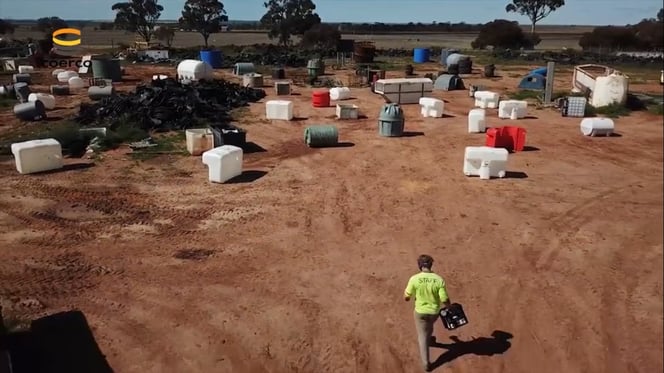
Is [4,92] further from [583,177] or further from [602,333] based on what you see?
[602,333]

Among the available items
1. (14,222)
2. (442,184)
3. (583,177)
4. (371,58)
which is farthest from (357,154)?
(371,58)

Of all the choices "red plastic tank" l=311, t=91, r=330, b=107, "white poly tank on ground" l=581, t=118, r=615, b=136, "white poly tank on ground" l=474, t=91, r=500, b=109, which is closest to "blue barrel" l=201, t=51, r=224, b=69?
"red plastic tank" l=311, t=91, r=330, b=107

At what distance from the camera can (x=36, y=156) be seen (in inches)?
636

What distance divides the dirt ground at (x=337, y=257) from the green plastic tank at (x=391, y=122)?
8.10 ft

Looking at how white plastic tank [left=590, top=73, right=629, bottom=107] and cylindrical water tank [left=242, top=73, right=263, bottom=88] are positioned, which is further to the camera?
cylindrical water tank [left=242, top=73, right=263, bottom=88]

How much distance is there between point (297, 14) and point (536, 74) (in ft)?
175

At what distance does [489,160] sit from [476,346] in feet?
27.3

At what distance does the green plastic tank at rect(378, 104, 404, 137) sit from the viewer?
20.5m

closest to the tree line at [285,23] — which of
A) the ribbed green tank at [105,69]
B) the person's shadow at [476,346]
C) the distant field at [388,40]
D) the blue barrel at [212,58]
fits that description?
the distant field at [388,40]

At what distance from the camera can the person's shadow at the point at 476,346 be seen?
7742 mm

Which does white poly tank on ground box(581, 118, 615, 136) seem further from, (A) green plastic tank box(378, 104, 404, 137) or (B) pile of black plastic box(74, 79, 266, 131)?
(B) pile of black plastic box(74, 79, 266, 131)

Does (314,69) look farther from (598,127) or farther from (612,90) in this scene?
(598,127)

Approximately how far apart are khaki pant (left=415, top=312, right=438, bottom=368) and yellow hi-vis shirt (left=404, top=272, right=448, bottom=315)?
A: 0.09 m

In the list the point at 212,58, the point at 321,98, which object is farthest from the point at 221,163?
the point at 212,58
